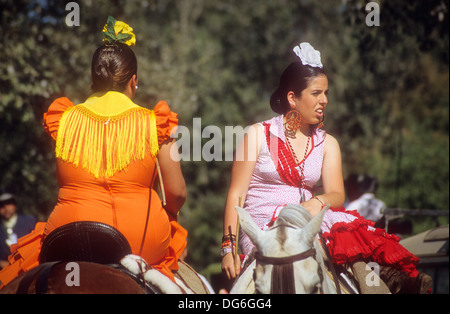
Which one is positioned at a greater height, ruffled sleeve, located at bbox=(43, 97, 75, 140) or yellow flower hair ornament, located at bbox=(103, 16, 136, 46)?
yellow flower hair ornament, located at bbox=(103, 16, 136, 46)

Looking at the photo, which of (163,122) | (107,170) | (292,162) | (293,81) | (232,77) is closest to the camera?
(107,170)

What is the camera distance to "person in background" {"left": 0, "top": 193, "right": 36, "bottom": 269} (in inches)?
338

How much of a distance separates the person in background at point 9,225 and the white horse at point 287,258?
604 centimetres

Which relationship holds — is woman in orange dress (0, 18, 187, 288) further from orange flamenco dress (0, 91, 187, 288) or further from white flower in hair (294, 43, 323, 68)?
white flower in hair (294, 43, 323, 68)

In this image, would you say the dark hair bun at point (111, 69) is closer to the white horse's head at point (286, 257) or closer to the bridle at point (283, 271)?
the white horse's head at point (286, 257)

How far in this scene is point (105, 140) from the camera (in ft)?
12.2

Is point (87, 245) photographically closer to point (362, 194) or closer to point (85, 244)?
point (85, 244)

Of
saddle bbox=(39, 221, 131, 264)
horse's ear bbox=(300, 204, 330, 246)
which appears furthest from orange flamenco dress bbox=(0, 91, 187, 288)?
horse's ear bbox=(300, 204, 330, 246)

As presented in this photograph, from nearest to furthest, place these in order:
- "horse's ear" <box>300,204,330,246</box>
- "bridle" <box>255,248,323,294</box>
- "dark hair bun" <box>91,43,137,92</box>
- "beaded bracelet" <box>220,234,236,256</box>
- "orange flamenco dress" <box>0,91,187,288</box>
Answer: "bridle" <box>255,248,323,294</box> → "horse's ear" <box>300,204,330,246</box> → "orange flamenco dress" <box>0,91,187,288</box> → "dark hair bun" <box>91,43,137,92</box> → "beaded bracelet" <box>220,234,236,256</box>

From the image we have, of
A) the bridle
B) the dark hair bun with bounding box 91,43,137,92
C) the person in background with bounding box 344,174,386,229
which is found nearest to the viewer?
the bridle

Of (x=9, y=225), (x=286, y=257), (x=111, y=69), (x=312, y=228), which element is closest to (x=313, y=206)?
(x=312, y=228)

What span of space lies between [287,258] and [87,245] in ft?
3.73

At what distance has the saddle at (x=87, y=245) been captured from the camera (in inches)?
132

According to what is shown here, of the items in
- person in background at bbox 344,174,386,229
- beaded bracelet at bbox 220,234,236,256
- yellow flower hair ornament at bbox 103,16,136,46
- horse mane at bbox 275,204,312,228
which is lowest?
person in background at bbox 344,174,386,229
